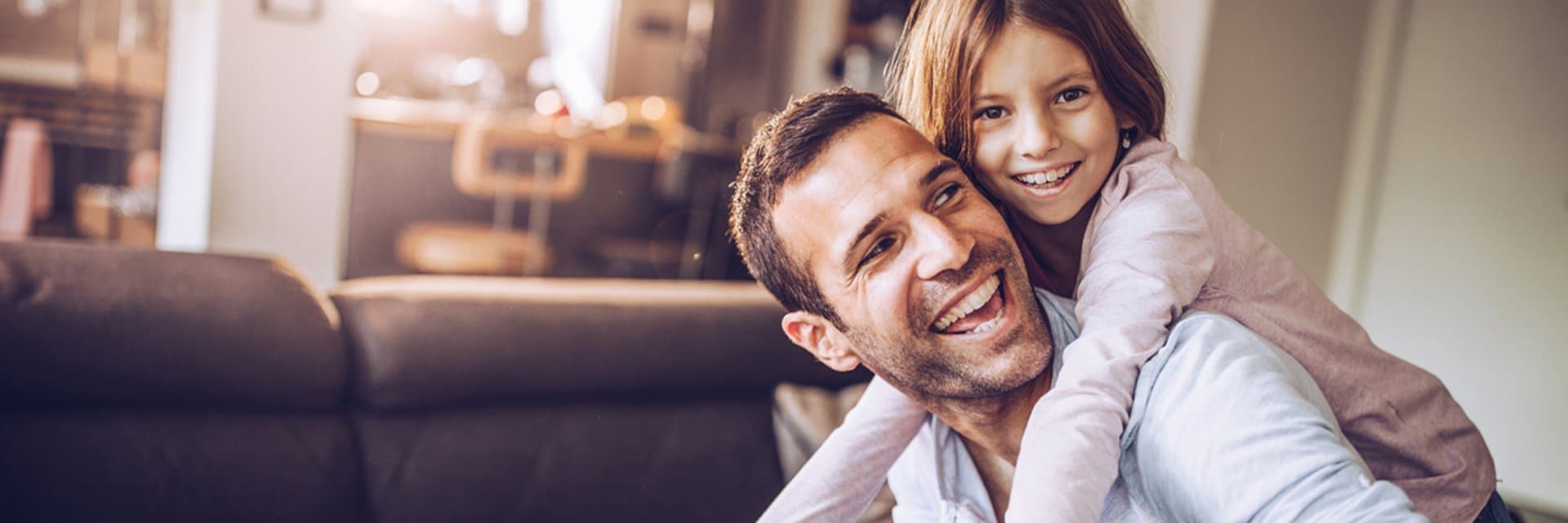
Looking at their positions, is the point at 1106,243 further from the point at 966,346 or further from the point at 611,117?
the point at 611,117

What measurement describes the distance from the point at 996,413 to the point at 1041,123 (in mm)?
330

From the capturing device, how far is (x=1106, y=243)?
1243 millimetres

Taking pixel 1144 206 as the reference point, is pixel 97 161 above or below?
below

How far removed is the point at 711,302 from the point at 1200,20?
8.31ft

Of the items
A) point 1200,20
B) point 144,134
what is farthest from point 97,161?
point 1200,20

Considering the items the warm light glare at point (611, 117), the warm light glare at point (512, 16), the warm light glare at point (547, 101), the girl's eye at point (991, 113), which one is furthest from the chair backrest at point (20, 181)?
the girl's eye at point (991, 113)

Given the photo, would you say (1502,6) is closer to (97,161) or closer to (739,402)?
(739,402)

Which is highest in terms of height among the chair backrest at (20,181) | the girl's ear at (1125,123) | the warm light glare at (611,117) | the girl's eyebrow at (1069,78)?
the girl's eyebrow at (1069,78)

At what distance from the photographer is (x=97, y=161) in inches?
267

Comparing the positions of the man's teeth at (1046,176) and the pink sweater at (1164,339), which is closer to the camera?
the pink sweater at (1164,339)

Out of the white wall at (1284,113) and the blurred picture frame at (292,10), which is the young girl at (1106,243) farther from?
the blurred picture frame at (292,10)

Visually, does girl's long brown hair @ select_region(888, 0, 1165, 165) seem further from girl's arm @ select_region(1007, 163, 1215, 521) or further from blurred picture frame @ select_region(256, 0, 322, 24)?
blurred picture frame @ select_region(256, 0, 322, 24)

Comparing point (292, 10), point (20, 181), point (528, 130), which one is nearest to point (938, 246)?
point (292, 10)

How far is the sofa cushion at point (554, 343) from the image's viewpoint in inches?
67.6
